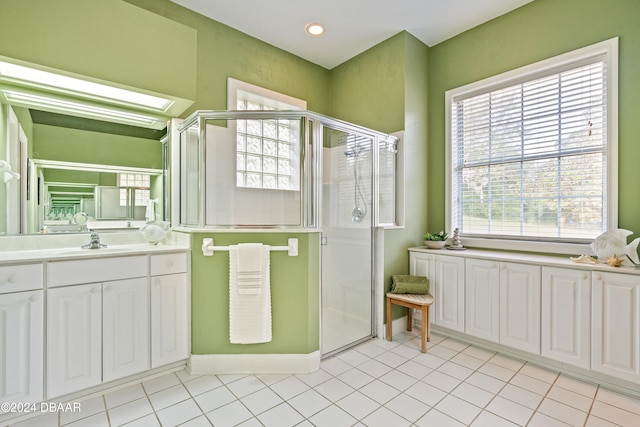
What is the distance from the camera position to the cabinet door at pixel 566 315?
2.04 metres

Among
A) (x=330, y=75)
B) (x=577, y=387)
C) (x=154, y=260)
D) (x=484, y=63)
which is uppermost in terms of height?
(x=330, y=75)

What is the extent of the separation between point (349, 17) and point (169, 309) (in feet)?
9.67

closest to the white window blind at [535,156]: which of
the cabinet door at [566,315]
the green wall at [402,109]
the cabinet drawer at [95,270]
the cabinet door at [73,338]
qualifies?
the green wall at [402,109]

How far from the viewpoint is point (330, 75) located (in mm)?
3822

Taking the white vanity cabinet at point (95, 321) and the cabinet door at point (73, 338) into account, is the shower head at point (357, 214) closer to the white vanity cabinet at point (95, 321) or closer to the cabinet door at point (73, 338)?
the white vanity cabinet at point (95, 321)

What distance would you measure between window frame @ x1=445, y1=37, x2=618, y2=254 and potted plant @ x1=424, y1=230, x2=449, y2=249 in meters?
0.16

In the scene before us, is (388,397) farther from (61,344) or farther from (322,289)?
(61,344)

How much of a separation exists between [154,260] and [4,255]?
83cm

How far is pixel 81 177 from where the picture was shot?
227 cm

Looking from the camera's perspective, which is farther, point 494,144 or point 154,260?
point 494,144

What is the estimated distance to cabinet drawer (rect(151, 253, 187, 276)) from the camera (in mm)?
2082

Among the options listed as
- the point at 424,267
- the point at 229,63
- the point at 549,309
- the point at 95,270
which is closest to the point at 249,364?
the point at 95,270

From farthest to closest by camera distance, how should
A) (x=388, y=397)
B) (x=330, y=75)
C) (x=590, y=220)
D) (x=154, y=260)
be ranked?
1. (x=330, y=75)
2. (x=590, y=220)
3. (x=154, y=260)
4. (x=388, y=397)

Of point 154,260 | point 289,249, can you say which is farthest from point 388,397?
point 154,260
